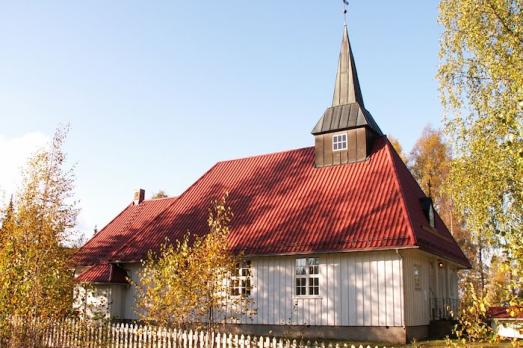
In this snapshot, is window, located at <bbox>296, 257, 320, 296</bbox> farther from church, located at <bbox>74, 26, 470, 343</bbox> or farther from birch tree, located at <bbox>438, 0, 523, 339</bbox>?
birch tree, located at <bbox>438, 0, 523, 339</bbox>

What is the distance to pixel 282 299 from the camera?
21141 millimetres

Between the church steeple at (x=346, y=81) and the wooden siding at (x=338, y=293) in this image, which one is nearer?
the wooden siding at (x=338, y=293)

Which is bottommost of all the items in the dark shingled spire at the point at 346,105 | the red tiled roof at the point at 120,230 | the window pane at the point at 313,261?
the window pane at the point at 313,261

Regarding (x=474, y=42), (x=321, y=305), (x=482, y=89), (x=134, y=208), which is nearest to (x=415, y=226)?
(x=321, y=305)

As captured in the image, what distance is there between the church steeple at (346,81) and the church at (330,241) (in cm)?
6

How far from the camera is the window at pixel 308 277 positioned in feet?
67.8

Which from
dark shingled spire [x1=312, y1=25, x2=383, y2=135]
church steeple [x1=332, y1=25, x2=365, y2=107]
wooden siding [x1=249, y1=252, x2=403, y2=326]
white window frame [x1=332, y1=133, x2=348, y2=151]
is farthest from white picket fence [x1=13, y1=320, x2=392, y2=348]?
church steeple [x1=332, y1=25, x2=365, y2=107]

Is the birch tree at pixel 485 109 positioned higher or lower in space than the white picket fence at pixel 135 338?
higher

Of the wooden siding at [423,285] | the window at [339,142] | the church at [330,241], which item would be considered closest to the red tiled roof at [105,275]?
the church at [330,241]

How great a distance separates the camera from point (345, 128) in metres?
24.8

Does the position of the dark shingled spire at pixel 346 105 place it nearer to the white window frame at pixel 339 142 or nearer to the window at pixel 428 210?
the white window frame at pixel 339 142

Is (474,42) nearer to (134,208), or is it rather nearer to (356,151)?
(356,151)

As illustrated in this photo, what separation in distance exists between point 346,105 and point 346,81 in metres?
1.63

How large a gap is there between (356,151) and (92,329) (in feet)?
46.6
